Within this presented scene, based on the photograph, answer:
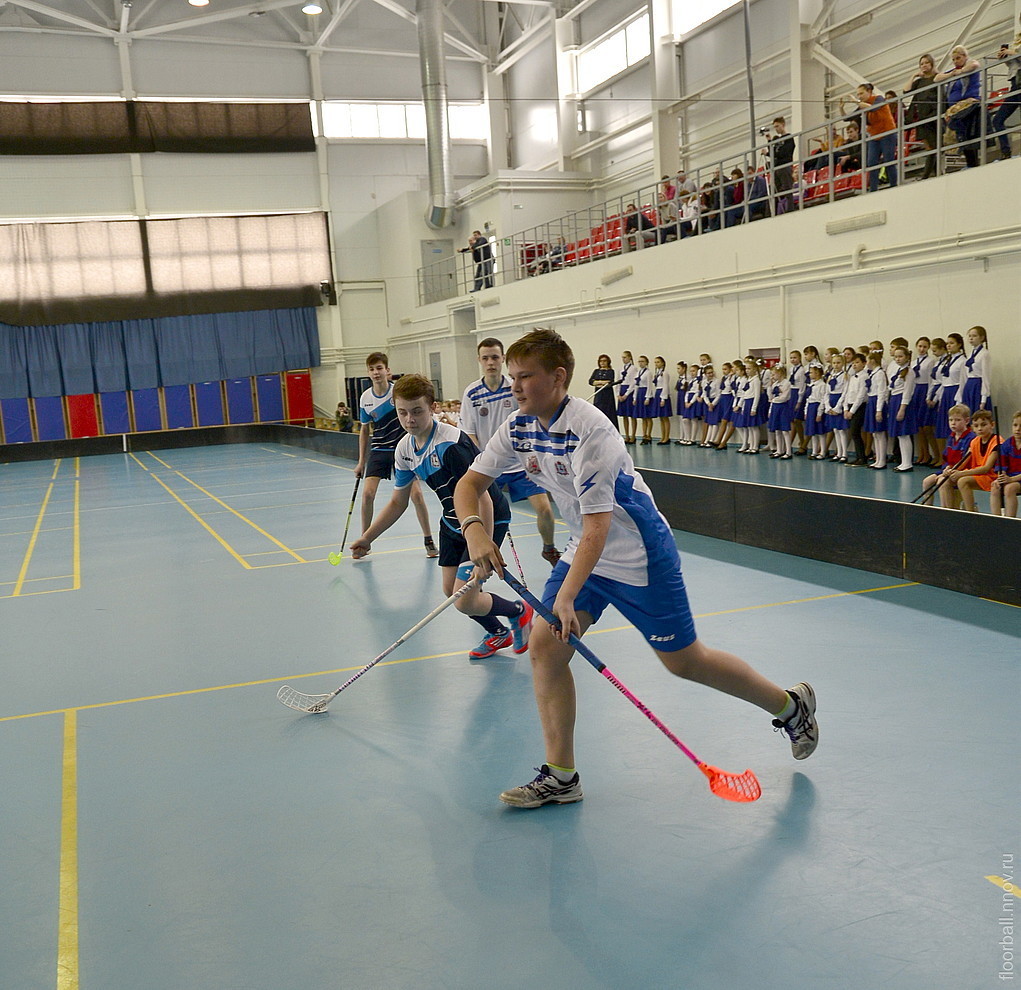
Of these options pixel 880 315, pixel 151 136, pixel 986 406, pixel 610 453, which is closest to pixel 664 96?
pixel 880 315

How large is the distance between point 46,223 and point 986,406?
93.1 feet

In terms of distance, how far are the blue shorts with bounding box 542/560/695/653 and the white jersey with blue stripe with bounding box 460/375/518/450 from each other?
4.14 m

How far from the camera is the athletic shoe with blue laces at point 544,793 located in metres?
3.78

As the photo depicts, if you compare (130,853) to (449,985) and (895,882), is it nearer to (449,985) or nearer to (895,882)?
(449,985)

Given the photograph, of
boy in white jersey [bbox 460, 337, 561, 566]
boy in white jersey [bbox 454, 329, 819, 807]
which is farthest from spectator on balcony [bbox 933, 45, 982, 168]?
boy in white jersey [bbox 454, 329, 819, 807]

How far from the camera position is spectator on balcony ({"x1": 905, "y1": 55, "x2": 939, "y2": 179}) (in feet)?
42.5

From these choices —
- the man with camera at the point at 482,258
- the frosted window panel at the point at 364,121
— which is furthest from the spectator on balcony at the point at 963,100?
the frosted window panel at the point at 364,121

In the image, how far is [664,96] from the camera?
2291 centimetres

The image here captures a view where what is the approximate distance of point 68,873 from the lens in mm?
3479

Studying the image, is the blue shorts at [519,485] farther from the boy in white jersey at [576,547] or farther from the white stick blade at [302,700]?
the boy in white jersey at [576,547]

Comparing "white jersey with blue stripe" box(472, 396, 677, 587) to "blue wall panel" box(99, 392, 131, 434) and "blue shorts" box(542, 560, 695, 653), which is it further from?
"blue wall panel" box(99, 392, 131, 434)

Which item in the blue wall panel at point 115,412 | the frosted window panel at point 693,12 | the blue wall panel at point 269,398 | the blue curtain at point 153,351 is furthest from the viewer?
the blue wall panel at point 269,398

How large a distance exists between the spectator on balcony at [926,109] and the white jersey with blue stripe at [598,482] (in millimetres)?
11322

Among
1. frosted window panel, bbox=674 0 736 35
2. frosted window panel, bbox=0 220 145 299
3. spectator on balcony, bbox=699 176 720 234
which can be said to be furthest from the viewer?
frosted window panel, bbox=0 220 145 299
